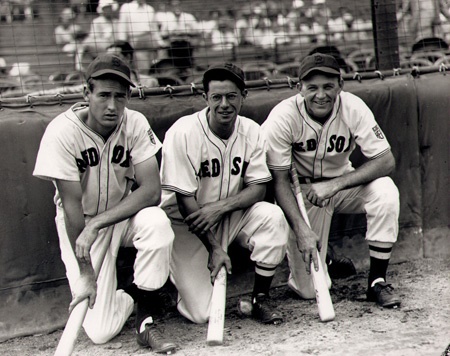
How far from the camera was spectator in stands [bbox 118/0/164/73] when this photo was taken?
584 centimetres

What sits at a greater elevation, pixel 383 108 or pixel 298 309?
pixel 383 108

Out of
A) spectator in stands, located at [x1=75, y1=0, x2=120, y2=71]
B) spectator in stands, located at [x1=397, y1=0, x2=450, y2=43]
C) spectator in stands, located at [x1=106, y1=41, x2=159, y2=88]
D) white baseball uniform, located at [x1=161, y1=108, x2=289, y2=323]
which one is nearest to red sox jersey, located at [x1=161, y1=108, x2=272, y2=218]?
white baseball uniform, located at [x1=161, y1=108, x2=289, y2=323]

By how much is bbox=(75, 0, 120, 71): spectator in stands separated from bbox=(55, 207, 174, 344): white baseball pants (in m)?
2.37

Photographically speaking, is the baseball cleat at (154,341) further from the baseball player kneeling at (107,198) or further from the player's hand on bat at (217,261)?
the player's hand on bat at (217,261)

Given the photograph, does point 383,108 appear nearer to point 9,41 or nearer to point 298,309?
Result: point 298,309

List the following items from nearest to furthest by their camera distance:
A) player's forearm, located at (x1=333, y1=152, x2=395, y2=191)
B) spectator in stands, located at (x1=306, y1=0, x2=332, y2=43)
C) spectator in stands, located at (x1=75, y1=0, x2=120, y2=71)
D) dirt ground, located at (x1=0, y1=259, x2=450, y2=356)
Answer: dirt ground, located at (x1=0, y1=259, x2=450, y2=356)
player's forearm, located at (x1=333, y1=152, x2=395, y2=191)
spectator in stands, located at (x1=75, y1=0, x2=120, y2=71)
spectator in stands, located at (x1=306, y1=0, x2=332, y2=43)

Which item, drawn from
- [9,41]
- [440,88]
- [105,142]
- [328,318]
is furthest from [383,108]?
[9,41]

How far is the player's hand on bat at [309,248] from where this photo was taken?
3641 millimetres

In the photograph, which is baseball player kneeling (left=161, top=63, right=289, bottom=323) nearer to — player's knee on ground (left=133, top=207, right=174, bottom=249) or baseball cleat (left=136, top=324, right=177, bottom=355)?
player's knee on ground (left=133, top=207, right=174, bottom=249)

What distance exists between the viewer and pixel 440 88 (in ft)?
15.6

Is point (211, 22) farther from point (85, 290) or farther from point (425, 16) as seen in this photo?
point (85, 290)

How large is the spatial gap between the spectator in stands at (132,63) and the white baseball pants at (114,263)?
1.78m

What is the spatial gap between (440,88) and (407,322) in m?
1.92

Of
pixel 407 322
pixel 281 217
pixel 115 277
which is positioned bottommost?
pixel 407 322
